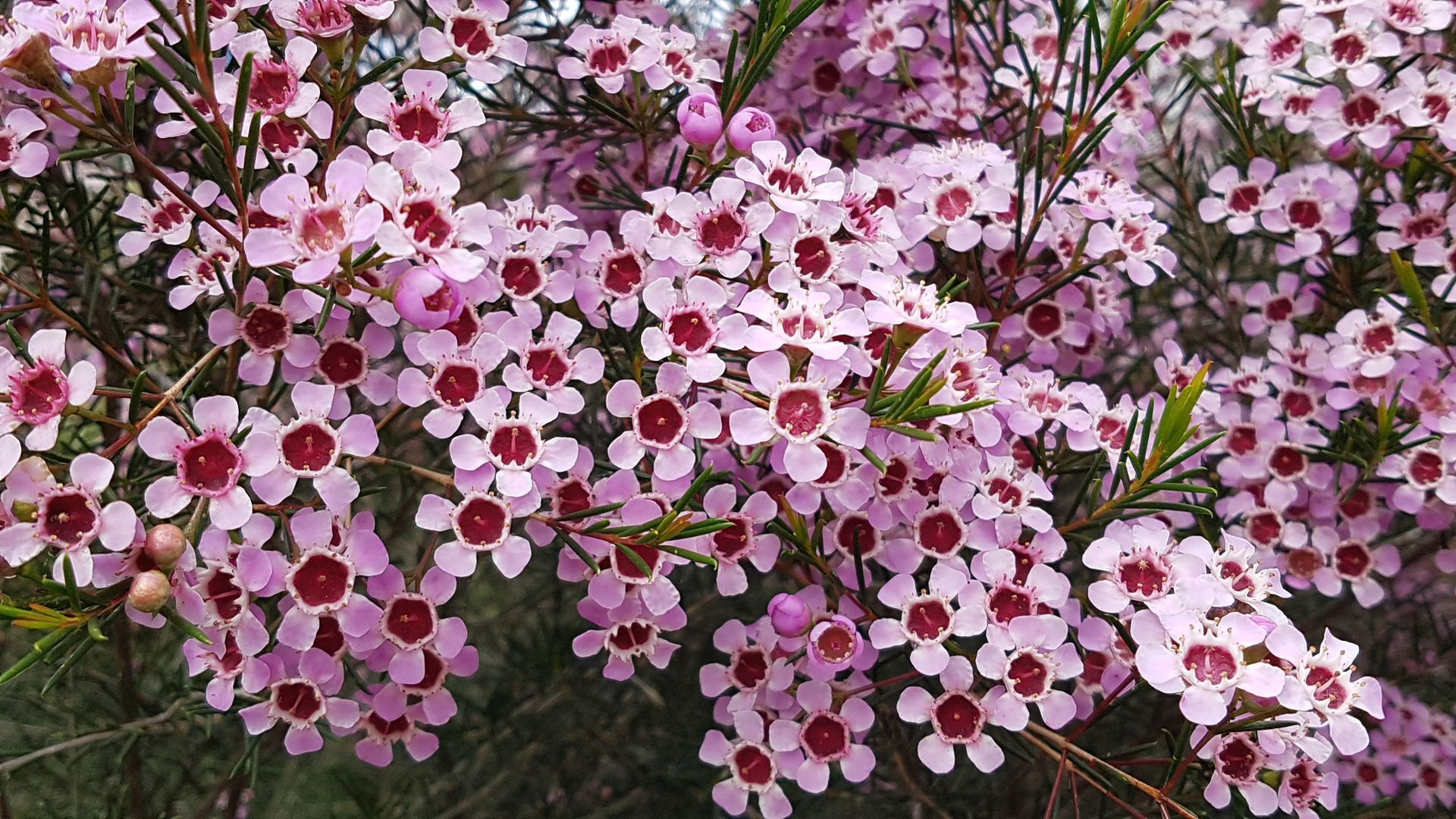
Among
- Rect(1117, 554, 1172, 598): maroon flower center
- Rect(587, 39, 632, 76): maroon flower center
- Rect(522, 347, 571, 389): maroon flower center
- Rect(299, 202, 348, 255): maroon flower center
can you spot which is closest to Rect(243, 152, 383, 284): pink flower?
Rect(299, 202, 348, 255): maroon flower center

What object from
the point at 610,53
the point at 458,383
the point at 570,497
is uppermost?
the point at 610,53

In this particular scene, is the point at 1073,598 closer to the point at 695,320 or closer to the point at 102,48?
the point at 695,320

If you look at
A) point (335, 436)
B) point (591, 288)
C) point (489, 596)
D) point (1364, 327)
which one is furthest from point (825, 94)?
point (489, 596)

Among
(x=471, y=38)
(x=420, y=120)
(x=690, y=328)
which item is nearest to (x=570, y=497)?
(x=690, y=328)

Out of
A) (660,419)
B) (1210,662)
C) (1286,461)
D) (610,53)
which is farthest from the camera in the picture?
(1286,461)

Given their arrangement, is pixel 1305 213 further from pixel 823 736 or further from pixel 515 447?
pixel 515 447

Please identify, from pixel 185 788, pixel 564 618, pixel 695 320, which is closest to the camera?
pixel 695 320

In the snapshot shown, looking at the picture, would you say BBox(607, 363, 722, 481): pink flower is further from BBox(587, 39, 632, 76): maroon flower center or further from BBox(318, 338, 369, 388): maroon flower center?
BBox(587, 39, 632, 76): maroon flower center
